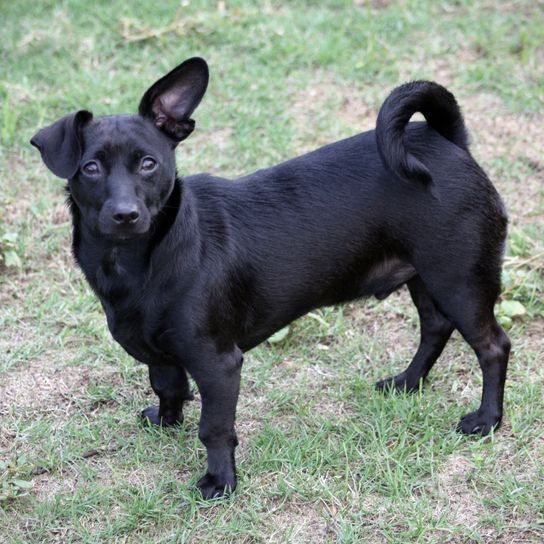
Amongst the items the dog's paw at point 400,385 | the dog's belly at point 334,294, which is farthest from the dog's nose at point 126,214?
the dog's paw at point 400,385

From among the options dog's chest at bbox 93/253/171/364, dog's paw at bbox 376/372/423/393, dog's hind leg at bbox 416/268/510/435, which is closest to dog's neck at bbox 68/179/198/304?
dog's chest at bbox 93/253/171/364

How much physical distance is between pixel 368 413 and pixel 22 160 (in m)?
3.00

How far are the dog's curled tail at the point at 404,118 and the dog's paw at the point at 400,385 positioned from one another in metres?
1.06

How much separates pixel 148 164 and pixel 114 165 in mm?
123

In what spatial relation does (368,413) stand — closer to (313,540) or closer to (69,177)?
(313,540)

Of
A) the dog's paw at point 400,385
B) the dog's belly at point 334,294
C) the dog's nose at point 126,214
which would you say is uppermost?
the dog's nose at point 126,214

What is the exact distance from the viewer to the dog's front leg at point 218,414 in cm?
313

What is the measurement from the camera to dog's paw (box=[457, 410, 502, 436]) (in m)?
3.56

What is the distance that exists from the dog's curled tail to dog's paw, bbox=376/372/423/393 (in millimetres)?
1058

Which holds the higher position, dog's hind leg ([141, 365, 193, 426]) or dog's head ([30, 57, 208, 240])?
dog's head ([30, 57, 208, 240])

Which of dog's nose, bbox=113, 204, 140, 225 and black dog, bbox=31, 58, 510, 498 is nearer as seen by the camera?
dog's nose, bbox=113, 204, 140, 225

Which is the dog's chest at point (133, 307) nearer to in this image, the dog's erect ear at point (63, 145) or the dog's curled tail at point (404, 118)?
the dog's erect ear at point (63, 145)

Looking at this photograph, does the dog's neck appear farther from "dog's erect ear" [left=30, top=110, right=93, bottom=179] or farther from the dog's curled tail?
the dog's curled tail

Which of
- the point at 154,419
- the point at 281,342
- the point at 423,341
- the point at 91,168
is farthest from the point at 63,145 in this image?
the point at 423,341
